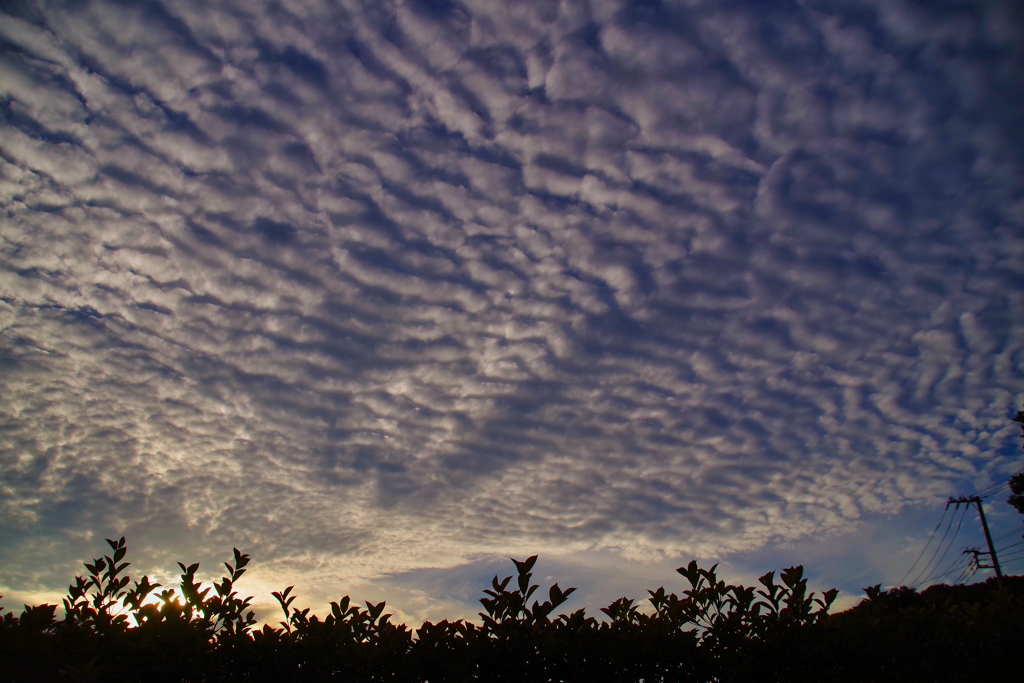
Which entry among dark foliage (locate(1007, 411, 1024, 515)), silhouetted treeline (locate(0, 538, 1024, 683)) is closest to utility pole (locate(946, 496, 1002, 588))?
dark foliage (locate(1007, 411, 1024, 515))

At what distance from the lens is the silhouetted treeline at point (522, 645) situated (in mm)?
4176

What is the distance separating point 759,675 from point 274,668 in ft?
13.0

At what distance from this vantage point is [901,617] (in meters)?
4.68

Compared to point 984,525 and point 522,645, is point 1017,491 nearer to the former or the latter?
point 984,525

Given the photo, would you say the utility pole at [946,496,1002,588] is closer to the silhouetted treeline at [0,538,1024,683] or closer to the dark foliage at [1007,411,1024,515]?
the dark foliage at [1007,411,1024,515]

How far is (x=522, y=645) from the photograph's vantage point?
14.1ft

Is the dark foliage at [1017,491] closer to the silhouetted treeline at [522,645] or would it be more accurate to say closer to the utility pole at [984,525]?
the utility pole at [984,525]

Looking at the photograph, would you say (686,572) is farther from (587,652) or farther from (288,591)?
(288,591)

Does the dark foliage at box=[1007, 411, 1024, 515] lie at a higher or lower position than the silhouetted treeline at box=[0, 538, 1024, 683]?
higher

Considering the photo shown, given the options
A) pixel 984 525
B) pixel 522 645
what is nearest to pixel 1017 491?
pixel 984 525

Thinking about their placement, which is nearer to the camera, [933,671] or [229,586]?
[933,671]

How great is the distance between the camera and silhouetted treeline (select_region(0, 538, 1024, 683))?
4176mm

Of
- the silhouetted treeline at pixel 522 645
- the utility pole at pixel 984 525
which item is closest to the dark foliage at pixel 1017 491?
the utility pole at pixel 984 525

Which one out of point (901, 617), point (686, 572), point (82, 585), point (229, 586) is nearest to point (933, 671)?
point (901, 617)
